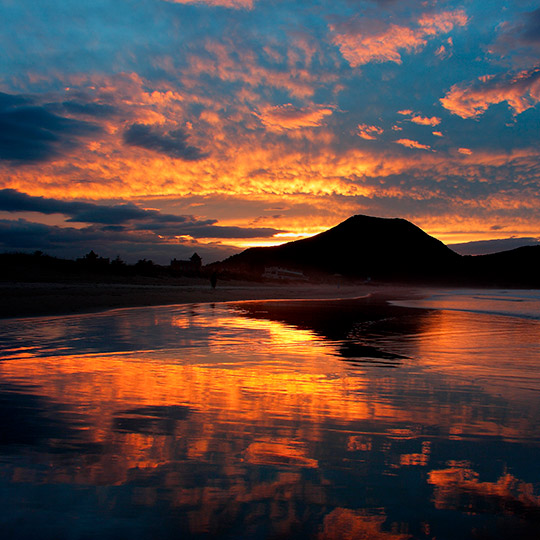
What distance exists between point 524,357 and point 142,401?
8792 millimetres

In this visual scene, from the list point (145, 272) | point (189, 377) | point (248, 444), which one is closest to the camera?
point (248, 444)

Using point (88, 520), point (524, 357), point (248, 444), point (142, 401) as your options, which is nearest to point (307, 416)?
point (248, 444)

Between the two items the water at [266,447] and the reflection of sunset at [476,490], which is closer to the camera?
the water at [266,447]

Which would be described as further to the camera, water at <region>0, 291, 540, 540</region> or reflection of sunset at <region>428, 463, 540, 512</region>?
reflection of sunset at <region>428, 463, 540, 512</region>

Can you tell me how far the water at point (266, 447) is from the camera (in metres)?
3.09

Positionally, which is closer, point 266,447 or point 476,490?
point 476,490

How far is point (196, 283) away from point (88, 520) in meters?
55.8

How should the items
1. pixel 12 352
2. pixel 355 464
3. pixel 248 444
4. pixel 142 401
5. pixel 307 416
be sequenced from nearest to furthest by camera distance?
1. pixel 355 464
2. pixel 248 444
3. pixel 307 416
4. pixel 142 401
5. pixel 12 352

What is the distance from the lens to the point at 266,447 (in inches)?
173

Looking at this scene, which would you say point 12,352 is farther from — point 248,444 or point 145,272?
point 145,272

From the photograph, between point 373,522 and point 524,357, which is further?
point 524,357

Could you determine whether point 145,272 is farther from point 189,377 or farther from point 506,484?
point 506,484

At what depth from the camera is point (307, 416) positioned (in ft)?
17.9

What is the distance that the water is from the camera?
10.1 feet
